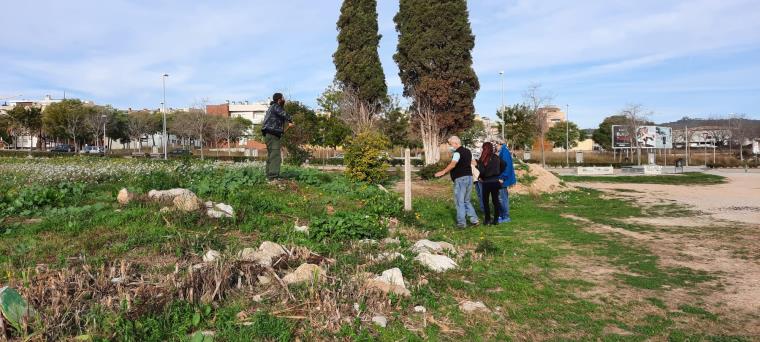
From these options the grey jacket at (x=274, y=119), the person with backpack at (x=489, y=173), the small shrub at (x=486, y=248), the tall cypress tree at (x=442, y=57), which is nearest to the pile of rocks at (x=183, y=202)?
the grey jacket at (x=274, y=119)

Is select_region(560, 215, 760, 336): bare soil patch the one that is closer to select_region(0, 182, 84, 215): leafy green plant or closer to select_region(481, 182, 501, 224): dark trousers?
select_region(481, 182, 501, 224): dark trousers

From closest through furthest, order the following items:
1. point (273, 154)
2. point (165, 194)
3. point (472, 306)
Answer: point (472, 306) < point (165, 194) < point (273, 154)

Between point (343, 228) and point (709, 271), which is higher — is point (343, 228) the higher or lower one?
the higher one

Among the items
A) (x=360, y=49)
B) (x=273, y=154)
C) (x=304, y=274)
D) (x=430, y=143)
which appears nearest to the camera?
(x=304, y=274)

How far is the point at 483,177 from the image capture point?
889cm

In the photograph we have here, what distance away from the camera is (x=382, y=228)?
6738 millimetres

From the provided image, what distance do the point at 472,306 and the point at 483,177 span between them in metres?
4.92

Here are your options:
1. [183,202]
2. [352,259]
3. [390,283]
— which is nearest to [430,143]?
[183,202]

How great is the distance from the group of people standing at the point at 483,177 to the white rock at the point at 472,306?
4.14 metres

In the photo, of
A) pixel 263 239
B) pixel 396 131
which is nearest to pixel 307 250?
pixel 263 239

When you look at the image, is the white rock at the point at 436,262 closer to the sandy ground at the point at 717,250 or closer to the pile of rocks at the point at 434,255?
the pile of rocks at the point at 434,255

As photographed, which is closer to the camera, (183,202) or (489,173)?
(183,202)

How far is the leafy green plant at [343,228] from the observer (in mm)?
6160

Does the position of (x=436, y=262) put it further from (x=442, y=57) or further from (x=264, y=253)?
(x=442, y=57)
